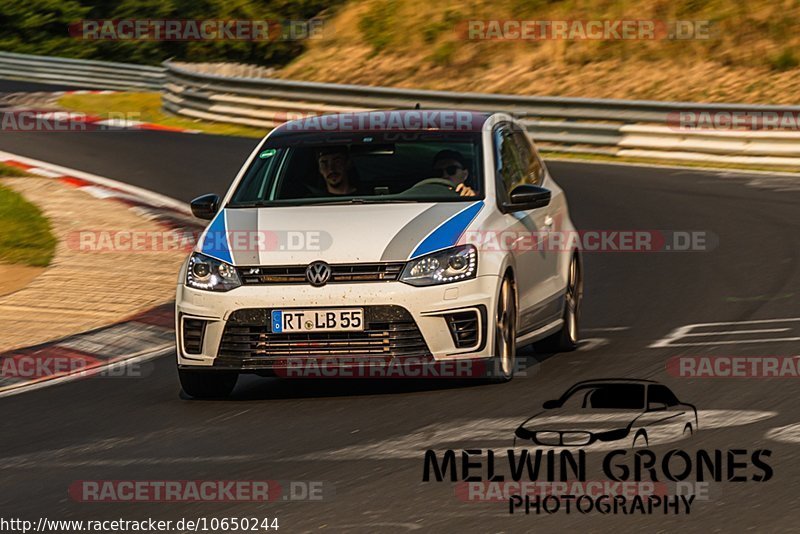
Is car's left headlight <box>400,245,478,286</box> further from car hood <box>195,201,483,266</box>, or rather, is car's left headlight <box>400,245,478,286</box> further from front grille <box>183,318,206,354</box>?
front grille <box>183,318,206,354</box>

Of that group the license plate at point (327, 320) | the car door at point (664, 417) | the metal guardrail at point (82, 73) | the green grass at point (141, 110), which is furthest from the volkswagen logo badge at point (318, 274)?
the metal guardrail at point (82, 73)

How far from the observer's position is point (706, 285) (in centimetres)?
1296

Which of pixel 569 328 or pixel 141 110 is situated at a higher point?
pixel 141 110

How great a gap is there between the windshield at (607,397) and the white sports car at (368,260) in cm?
55

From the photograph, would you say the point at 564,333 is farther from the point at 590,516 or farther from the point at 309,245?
the point at 590,516

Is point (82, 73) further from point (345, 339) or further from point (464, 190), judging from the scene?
point (345, 339)

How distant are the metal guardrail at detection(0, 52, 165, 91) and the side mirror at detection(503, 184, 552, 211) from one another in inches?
1029

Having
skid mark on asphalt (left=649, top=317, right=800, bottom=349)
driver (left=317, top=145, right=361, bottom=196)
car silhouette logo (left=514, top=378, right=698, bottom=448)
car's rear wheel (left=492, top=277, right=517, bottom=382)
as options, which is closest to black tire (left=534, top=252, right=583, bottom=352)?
skid mark on asphalt (left=649, top=317, right=800, bottom=349)

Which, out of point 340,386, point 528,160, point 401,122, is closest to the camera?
point 340,386

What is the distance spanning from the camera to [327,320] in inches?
339

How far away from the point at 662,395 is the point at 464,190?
1.88m

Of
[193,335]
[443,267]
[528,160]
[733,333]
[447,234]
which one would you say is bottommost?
[733,333]

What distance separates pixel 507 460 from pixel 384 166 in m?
3.36

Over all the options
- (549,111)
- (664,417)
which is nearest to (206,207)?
(664,417)
